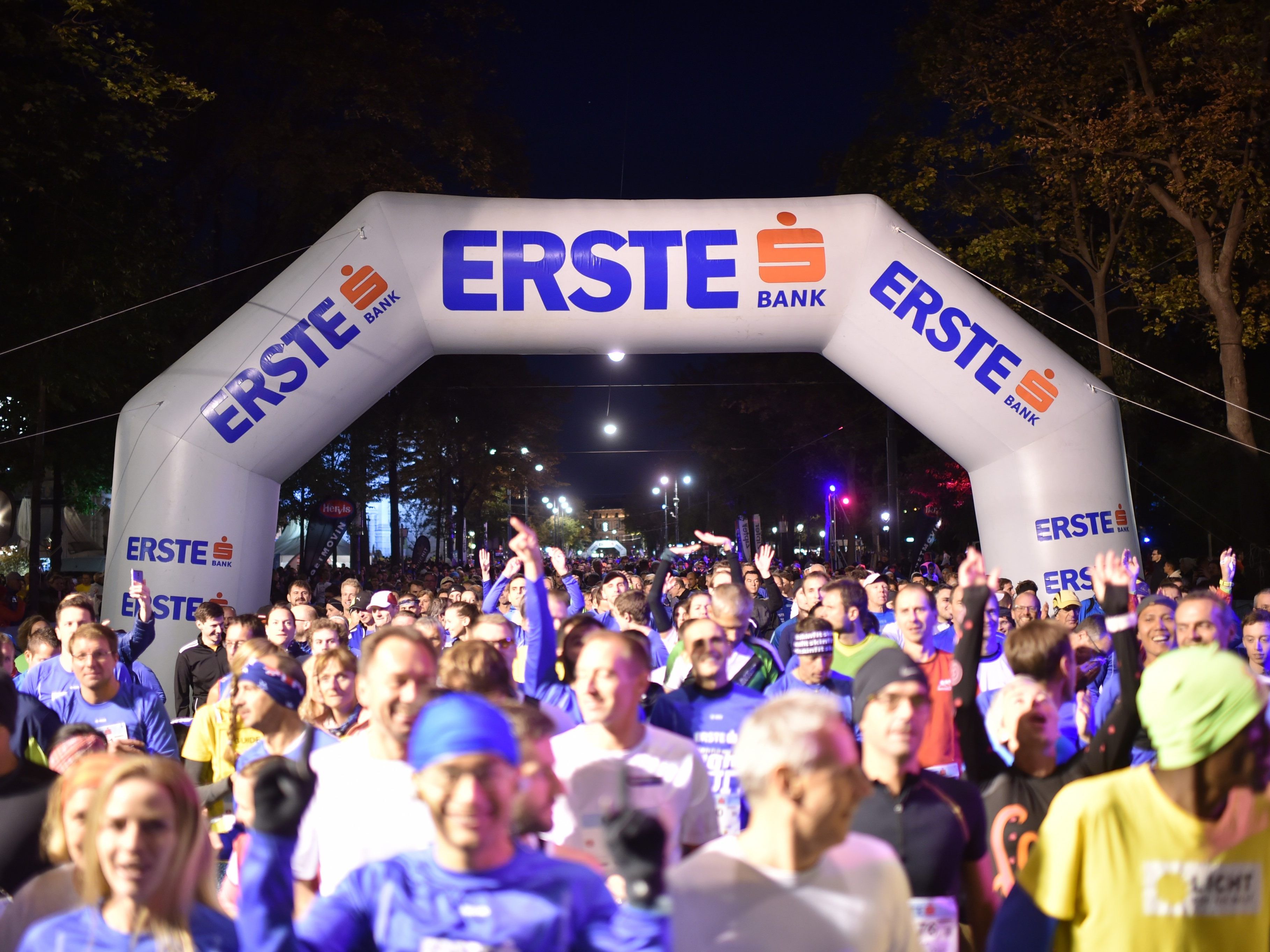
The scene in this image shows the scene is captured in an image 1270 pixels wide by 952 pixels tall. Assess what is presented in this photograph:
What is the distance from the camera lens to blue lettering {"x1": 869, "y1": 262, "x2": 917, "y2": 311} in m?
12.4

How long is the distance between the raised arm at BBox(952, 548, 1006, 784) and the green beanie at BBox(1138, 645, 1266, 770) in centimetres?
126

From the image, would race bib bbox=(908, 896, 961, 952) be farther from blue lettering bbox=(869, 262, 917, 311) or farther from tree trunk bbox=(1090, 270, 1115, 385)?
tree trunk bbox=(1090, 270, 1115, 385)

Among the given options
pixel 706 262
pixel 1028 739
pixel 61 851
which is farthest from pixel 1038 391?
pixel 61 851

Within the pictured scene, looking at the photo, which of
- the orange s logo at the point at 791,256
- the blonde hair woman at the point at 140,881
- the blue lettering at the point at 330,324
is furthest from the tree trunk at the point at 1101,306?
the blonde hair woman at the point at 140,881

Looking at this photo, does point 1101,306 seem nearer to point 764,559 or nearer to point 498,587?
point 764,559

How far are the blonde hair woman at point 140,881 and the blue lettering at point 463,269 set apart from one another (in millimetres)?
10429

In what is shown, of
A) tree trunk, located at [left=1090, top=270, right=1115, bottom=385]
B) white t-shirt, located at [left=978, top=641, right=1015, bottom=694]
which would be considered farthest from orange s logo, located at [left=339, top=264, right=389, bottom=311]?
tree trunk, located at [left=1090, top=270, right=1115, bottom=385]

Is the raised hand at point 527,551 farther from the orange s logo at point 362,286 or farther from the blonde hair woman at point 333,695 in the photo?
the orange s logo at point 362,286

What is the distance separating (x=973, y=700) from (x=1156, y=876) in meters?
1.40

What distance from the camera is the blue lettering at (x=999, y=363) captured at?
12211 mm

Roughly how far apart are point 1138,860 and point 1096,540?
10731 millimetres

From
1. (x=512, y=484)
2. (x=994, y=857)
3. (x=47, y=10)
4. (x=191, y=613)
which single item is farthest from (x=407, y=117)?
(x=512, y=484)

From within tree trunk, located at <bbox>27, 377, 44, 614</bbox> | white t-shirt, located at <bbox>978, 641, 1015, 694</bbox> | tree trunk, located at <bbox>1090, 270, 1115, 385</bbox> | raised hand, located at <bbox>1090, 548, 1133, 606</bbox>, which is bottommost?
white t-shirt, located at <bbox>978, 641, 1015, 694</bbox>

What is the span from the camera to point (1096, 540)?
40.4ft
